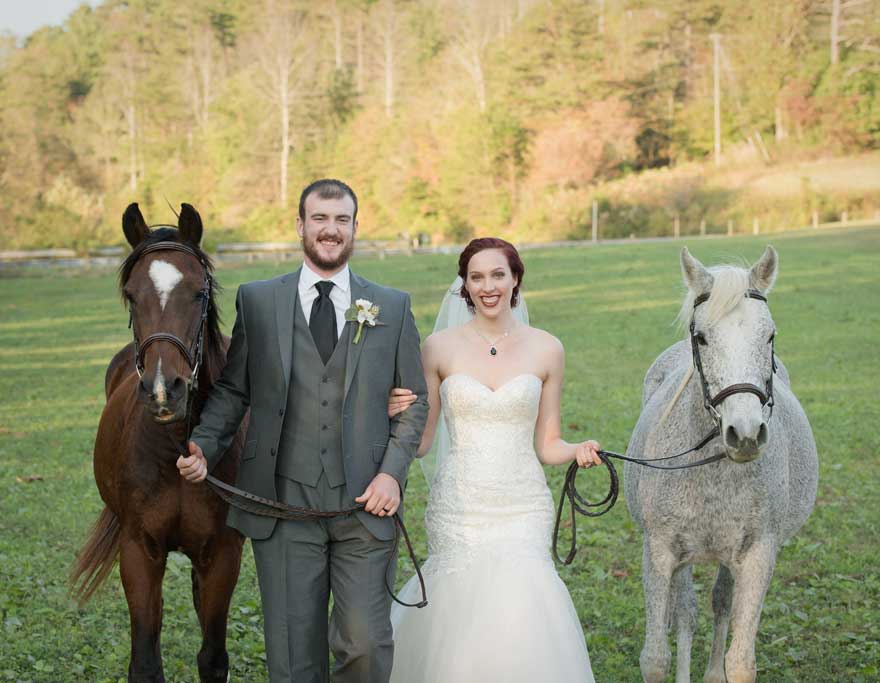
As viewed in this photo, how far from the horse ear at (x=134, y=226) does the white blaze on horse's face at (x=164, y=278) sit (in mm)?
316

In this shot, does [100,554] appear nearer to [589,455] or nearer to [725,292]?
[589,455]

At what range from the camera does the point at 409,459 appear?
4332mm

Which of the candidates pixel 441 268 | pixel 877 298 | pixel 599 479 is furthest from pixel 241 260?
pixel 599 479

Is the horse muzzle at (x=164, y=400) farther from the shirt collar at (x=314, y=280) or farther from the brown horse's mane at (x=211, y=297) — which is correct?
the shirt collar at (x=314, y=280)

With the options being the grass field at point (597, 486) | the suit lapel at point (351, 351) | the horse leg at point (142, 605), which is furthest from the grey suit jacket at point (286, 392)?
the grass field at point (597, 486)

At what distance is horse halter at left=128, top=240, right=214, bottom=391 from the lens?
12.9ft

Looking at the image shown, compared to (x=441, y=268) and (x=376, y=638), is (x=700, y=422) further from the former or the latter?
(x=441, y=268)

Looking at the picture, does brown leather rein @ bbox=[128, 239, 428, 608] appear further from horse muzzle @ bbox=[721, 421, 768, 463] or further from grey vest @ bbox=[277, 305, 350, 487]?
horse muzzle @ bbox=[721, 421, 768, 463]

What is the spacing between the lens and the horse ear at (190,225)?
4.37 meters

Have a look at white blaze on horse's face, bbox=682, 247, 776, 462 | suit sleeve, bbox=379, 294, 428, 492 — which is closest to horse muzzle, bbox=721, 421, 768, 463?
white blaze on horse's face, bbox=682, 247, 776, 462

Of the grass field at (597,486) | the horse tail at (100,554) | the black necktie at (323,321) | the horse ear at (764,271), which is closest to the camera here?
the black necktie at (323,321)

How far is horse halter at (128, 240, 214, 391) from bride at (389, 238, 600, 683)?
86cm

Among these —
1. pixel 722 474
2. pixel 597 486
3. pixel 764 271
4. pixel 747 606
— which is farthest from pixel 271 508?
pixel 597 486

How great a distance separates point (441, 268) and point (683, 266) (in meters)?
29.9
